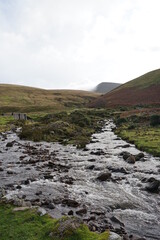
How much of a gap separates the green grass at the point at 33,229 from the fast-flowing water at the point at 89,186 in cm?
170

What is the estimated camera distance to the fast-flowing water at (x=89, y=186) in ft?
54.3

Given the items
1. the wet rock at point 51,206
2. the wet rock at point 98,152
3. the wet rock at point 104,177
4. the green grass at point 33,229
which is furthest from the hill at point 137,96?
the green grass at point 33,229

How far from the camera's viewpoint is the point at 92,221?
1584 centimetres

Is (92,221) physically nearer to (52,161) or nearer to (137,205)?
(137,205)

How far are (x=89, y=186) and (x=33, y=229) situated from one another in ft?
29.7

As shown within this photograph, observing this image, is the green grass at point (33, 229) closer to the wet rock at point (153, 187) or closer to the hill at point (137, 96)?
the wet rock at point (153, 187)

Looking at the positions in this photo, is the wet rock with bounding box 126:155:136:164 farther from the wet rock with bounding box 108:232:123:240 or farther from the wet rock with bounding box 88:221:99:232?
the wet rock with bounding box 108:232:123:240

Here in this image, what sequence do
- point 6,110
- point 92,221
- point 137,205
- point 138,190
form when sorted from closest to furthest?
point 92,221 → point 137,205 → point 138,190 → point 6,110

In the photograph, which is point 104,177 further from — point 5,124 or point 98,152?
point 5,124

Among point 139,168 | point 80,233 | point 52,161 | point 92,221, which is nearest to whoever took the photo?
point 80,233

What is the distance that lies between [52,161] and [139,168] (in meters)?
10.4

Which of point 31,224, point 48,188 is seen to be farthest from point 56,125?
point 31,224

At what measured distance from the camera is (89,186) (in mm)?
22453

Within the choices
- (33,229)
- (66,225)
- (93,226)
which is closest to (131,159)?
(93,226)
